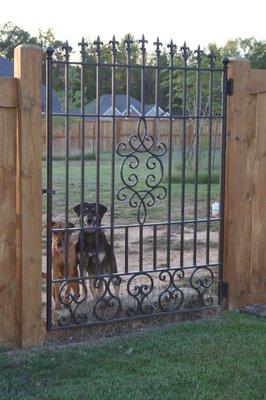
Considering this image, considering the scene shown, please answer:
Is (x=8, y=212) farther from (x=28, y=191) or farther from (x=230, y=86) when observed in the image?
(x=230, y=86)

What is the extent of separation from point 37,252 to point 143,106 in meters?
1.48

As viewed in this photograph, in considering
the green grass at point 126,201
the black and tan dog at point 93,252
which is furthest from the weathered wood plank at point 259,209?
the green grass at point 126,201

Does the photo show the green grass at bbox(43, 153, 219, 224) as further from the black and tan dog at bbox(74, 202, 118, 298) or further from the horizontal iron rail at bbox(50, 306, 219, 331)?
the horizontal iron rail at bbox(50, 306, 219, 331)

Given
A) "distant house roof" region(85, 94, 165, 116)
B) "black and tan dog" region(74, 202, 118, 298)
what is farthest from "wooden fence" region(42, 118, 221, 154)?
"black and tan dog" region(74, 202, 118, 298)

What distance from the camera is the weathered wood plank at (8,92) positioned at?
15.6 ft

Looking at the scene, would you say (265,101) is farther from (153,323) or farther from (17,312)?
(17,312)

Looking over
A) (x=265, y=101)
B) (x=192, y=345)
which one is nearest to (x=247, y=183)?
(x=265, y=101)

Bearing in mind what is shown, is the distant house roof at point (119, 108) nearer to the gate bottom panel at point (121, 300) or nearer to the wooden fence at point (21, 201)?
the wooden fence at point (21, 201)

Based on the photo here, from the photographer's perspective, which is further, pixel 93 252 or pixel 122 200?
pixel 93 252

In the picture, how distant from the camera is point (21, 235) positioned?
488cm

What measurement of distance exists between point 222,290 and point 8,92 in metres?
2.66

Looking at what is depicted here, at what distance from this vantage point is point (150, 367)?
15.0ft

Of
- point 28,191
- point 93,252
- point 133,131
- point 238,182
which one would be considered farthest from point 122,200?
point 133,131

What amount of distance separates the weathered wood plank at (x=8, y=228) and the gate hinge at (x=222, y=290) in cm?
197
